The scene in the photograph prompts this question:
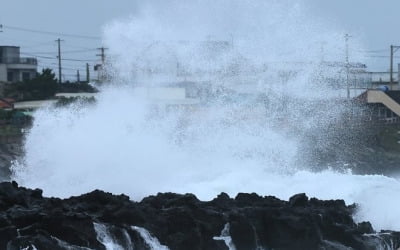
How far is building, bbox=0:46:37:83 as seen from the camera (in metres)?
67.1

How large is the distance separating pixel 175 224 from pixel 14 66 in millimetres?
54985

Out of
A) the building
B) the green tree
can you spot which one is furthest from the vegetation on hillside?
the building

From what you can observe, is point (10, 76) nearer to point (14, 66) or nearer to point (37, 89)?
point (14, 66)

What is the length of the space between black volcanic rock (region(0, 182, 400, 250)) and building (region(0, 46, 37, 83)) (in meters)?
51.7

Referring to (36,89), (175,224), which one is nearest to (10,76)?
(36,89)

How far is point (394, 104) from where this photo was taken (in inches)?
2048

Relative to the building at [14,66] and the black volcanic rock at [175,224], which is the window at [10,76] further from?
the black volcanic rock at [175,224]

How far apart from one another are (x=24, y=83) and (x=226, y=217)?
43.2 m

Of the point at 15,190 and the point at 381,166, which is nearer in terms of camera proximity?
the point at 15,190

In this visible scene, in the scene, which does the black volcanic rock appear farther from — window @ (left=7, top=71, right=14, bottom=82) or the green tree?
window @ (left=7, top=71, right=14, bottom=82)

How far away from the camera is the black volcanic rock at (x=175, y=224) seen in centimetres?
1373

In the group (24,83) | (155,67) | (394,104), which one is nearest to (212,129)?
(155,67)

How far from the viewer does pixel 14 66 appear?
6756 centimetres

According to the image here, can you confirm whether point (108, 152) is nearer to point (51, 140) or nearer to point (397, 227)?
point (51, 140)
